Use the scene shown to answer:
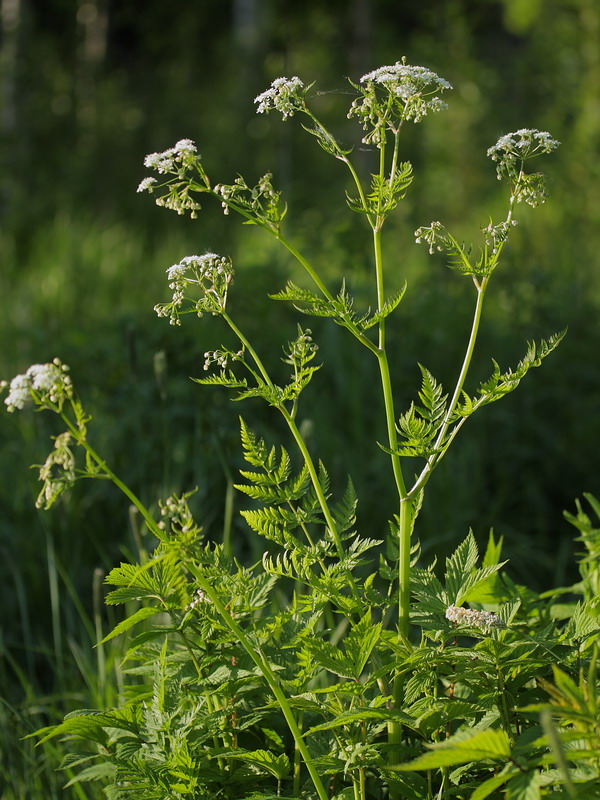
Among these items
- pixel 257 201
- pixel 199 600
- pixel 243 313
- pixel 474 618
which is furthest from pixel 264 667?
pixel 243 313

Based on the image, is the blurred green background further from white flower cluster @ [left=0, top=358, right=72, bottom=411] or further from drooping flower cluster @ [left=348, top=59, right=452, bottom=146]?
white flower cluster @ [left=0, top=358, right=72, bottom=411]

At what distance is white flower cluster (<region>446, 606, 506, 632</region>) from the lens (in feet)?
3.92

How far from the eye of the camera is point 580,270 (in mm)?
4930

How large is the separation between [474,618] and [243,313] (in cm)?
271

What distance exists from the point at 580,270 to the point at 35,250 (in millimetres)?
3731

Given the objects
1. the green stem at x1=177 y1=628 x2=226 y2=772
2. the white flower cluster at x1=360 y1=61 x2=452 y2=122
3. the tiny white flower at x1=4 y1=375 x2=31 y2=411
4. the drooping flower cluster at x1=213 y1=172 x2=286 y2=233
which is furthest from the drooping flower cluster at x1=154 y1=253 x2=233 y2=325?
the green stem at x1=177 y1=628 x2=226 y2=772

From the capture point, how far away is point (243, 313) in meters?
3.79

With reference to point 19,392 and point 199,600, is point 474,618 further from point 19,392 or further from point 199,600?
point 19,392

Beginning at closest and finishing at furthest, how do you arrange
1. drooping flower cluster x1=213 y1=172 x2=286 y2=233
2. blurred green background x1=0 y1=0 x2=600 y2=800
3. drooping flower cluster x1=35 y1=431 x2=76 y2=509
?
drooping flower cluster x1=35 y1=431 x2=76 y2=509, drooping flower cluster x1=213 y1=172 x2=286 y2=233, blurred green background x1=0 y1=0 x2=600 y2=800

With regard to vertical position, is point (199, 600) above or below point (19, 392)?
below

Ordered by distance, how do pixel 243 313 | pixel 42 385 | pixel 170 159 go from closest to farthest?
pixel 42 385, pixel 170 159, pixel 243 313

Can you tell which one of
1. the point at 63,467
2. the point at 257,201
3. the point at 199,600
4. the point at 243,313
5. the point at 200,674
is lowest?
the point at 200,674

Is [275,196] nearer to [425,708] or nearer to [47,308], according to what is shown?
[425,708]

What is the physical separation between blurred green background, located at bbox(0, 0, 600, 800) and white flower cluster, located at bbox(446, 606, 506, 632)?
0.76 meters
